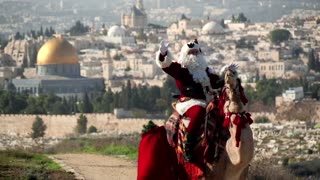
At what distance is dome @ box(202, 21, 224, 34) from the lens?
5271 inches

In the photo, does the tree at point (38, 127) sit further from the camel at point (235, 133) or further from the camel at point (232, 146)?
the camel at point (235, 133)

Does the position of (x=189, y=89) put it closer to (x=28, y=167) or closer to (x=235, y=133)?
(x=235, y=133)

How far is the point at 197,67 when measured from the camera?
10.8 meters

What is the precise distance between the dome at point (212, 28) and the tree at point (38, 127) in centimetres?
7421

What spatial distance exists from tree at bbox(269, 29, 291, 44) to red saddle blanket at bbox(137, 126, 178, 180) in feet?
370

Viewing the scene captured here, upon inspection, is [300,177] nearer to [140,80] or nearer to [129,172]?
[129,172]

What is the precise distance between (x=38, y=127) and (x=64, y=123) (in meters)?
6.34

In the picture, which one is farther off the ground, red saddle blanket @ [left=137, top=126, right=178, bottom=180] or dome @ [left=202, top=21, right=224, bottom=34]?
red saddle blanket @ [left=137, top=126, right=178, bottom=180]

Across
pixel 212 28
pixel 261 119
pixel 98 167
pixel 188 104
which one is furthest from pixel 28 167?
pixel 212 28

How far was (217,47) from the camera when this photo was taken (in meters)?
118

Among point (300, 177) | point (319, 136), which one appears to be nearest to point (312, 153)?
point (319, 136)

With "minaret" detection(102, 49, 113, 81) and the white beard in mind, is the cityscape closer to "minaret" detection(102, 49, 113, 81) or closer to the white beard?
"minaret" detection(102, 49, 113, 81)

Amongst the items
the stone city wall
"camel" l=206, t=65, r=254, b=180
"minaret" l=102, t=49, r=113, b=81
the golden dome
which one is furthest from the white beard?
"minaret" l=102, t=49, r=113, b=81

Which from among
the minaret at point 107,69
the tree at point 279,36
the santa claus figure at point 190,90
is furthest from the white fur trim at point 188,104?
the tree at point 279,36
